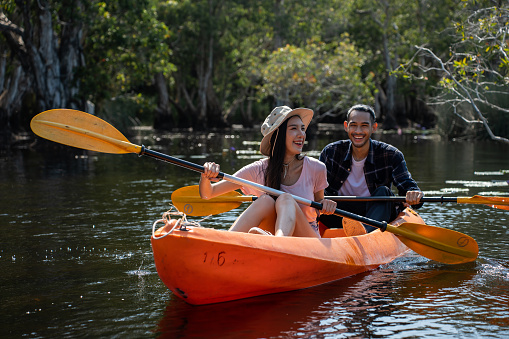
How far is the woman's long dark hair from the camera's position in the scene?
5.17 m

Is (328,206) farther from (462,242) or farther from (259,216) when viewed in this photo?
(462,242)

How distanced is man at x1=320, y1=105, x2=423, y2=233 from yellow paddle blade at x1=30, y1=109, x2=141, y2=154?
1897 millimetres

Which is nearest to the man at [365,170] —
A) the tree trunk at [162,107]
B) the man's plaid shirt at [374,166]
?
the man's plaid shirt at [374,166]

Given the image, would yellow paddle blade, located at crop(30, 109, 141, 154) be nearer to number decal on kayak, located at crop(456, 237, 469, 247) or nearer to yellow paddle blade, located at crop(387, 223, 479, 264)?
yellow paddle blade, located at crop(387, 223, 479, 264)

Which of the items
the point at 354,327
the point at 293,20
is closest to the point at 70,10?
the point at 354,327

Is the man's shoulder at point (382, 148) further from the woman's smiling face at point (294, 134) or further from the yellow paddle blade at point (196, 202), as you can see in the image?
the yellow paddle blade at point (196, 202)

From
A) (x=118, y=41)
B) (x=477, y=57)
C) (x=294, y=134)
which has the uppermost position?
(x=118, y=41)

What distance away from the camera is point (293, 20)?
3688 centimetres

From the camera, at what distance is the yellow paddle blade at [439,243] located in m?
5.65

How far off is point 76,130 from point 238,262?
187 centimetres

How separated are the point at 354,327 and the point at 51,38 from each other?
17.4m

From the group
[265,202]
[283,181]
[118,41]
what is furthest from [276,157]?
[118,41]

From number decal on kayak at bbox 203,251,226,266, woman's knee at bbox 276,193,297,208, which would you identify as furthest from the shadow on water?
woman's knee at bbox 276,193,297,208

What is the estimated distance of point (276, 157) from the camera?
17.1 feet
